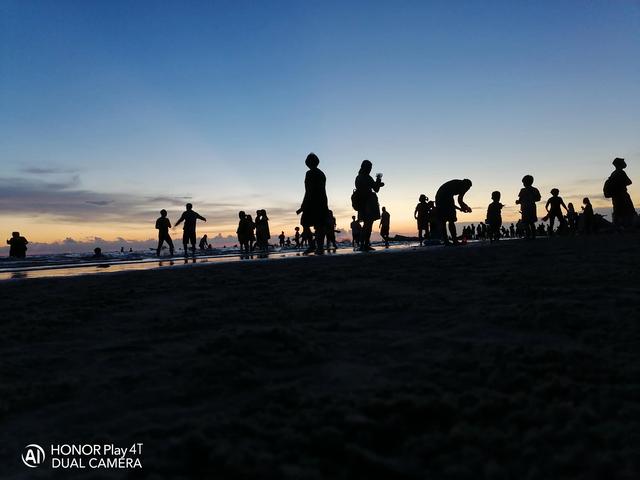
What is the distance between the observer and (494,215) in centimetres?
1709

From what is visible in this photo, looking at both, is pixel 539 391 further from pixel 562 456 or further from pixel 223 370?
pixel 223 370

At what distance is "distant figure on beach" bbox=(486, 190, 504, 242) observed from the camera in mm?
16641

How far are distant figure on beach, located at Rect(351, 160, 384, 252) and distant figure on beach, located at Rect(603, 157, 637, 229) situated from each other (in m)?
7.02

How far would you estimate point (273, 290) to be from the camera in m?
4.58

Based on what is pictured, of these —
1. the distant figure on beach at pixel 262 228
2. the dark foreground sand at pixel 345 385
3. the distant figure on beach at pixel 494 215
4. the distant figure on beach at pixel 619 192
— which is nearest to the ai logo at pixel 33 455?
the dark foreground sand at pixel 345 385

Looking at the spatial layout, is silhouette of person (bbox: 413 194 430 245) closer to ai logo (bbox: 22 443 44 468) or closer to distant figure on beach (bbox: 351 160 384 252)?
distant figure on beach (bbox: 351 160 384 252)

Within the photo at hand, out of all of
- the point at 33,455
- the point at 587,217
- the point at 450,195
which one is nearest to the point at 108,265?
the point at 450,195

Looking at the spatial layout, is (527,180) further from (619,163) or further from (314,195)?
(314,195)

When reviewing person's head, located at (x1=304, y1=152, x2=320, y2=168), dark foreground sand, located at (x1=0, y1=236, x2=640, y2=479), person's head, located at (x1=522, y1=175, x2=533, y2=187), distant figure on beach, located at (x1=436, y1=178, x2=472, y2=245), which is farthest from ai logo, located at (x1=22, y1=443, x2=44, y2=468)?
person's head, located at (x1=522, y1=175, x2=533, y2=187)

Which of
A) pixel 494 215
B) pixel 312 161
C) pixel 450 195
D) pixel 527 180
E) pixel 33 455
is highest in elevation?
pixel 312 161

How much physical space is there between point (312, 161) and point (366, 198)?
2.22m

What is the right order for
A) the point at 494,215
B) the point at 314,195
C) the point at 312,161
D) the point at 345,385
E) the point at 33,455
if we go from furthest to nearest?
the point at 494,215, the point at 314,195, the point at 312,161, the point at 345,385, the point at 33,455

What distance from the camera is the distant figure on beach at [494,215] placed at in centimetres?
1664

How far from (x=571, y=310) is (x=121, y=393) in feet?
8.35
